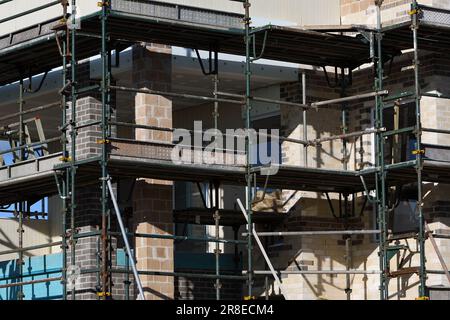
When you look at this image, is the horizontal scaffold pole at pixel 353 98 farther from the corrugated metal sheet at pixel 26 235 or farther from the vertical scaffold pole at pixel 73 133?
the corrugated metal sheet at pixel 26 235

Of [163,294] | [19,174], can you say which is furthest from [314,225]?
[19,174]

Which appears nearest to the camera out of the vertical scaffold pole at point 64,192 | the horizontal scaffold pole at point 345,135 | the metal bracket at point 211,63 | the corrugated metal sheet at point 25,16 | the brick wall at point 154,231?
the vertical scaffold pole at point 64,192

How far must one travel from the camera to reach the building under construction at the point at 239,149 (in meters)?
22.9

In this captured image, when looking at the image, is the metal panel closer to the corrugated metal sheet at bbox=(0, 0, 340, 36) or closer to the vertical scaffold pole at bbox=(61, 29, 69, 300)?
the corrugated metal sheet at bbox=(0, 0, 340, 36)

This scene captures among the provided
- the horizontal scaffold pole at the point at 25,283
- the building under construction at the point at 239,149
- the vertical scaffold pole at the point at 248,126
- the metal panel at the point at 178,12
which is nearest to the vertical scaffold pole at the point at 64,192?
the building under construction at the point at 239,149

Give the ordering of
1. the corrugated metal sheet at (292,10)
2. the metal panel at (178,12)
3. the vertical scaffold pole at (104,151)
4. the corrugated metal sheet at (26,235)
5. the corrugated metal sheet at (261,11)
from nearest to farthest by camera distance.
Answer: the vertical scaffold pole at (104,151) → the metal panel at (178,12) → the corrugated metal sheet at (261,11) → the corrugated metal sheet at (292,10) → the corrugated metal sheet at (26,235)

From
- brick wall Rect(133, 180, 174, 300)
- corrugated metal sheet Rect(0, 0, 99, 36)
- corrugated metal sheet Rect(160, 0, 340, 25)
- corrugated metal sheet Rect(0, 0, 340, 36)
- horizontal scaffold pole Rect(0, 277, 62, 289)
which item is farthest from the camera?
corrugated metal sheet Rect(160, 0, 340, 25)

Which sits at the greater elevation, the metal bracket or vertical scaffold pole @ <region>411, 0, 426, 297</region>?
the metal bracket

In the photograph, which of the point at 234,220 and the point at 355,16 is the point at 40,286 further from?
the point at 355,16

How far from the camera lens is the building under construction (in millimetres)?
22859

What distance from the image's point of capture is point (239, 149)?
81.4 feet

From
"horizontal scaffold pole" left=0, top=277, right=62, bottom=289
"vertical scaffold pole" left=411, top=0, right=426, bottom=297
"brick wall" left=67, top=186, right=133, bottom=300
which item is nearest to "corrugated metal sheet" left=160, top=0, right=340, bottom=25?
"vertical scaffold pole" left=411, top=0, right=426, bottom=297

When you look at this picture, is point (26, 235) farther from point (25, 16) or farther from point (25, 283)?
point (25, 16)

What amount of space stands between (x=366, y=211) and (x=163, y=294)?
4.31 metres
